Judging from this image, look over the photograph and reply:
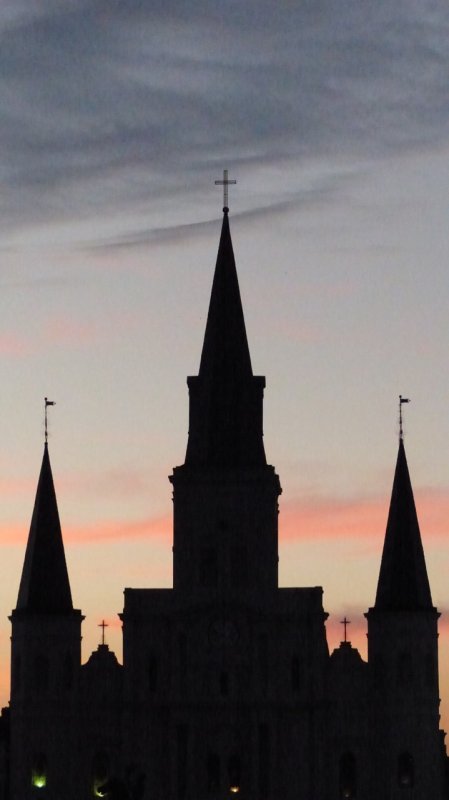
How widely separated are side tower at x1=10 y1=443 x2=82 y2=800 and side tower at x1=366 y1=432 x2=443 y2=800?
43.8 ft

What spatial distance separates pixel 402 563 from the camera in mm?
154250

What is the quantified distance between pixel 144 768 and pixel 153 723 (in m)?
2.39

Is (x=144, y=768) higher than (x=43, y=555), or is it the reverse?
(x=43, y=555)

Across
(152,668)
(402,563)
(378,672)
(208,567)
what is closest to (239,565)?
(208,567)

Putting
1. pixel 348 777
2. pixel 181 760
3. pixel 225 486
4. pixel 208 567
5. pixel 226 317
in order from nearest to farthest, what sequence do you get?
pixel 348 777, pixel 181 760, pixel 208 567, pixel 225 486, pixel 226 317

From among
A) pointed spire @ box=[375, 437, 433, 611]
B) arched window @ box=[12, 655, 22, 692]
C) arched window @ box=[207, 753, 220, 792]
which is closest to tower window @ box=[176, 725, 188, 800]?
arched window @ box=[207, 753, 220, 792]

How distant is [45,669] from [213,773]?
893 centimetres

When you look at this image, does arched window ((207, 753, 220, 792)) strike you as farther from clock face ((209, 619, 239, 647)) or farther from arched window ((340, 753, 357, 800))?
arched window ((340, 753, 357, 800))

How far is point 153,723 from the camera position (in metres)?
154

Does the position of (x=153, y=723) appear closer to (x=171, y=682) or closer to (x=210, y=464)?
(x=171, y=682)

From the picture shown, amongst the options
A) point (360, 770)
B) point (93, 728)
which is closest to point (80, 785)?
point (93, 728)

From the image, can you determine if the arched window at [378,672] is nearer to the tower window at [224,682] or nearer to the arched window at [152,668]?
the tower window at [224,682]

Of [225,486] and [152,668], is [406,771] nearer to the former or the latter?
[152,668]

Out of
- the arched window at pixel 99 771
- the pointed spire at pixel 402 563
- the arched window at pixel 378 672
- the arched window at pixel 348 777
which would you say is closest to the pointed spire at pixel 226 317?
the pointed spire at pixel 402 563
